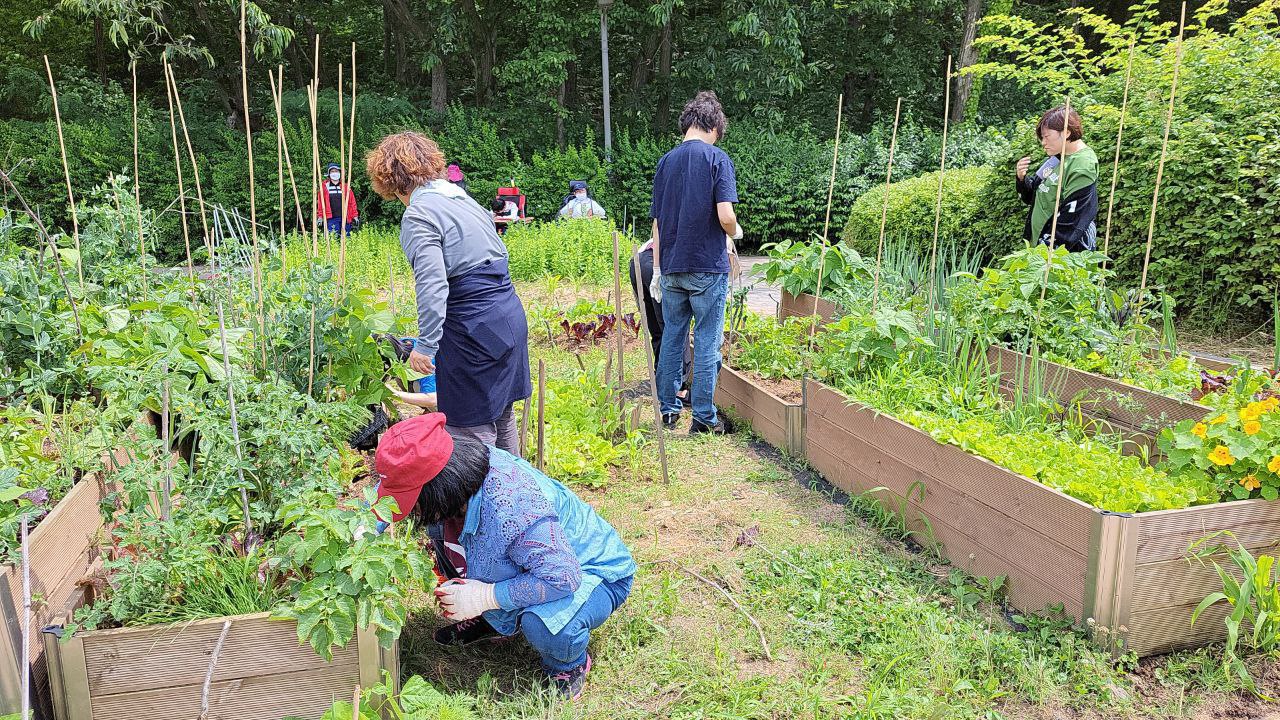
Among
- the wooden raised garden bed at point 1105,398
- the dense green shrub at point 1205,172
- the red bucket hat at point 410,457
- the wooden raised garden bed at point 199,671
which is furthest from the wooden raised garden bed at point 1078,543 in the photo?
the dense green shrub at point 1205,172

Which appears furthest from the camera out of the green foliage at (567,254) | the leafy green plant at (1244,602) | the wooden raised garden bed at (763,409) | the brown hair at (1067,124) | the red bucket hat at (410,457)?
the green foliage at (567,254)

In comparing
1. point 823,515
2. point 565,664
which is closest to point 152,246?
point 565,664

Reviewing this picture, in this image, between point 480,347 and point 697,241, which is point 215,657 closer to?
point 480,347

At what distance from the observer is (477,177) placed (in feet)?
50.4

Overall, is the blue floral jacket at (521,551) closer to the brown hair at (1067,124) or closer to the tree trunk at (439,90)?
the brown hair at (1067,124)

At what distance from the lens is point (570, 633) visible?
7.80ft

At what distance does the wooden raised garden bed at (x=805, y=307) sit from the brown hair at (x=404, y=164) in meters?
2.49

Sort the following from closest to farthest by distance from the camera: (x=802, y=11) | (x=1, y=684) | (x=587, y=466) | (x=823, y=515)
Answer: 1. (x=1, y=684)
2. (x=823, y=515)
3. (x=587, y=466)
4. (x=802, y=11)

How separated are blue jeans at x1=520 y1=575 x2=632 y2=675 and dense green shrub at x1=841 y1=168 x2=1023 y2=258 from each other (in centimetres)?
527

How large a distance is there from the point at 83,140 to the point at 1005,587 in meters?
16.7

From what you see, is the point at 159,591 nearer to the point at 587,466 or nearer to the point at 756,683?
the point at 756,683

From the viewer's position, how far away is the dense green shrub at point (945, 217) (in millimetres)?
7633

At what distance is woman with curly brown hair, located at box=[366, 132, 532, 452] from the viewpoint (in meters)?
3.04

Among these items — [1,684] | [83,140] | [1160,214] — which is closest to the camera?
[1,684]
